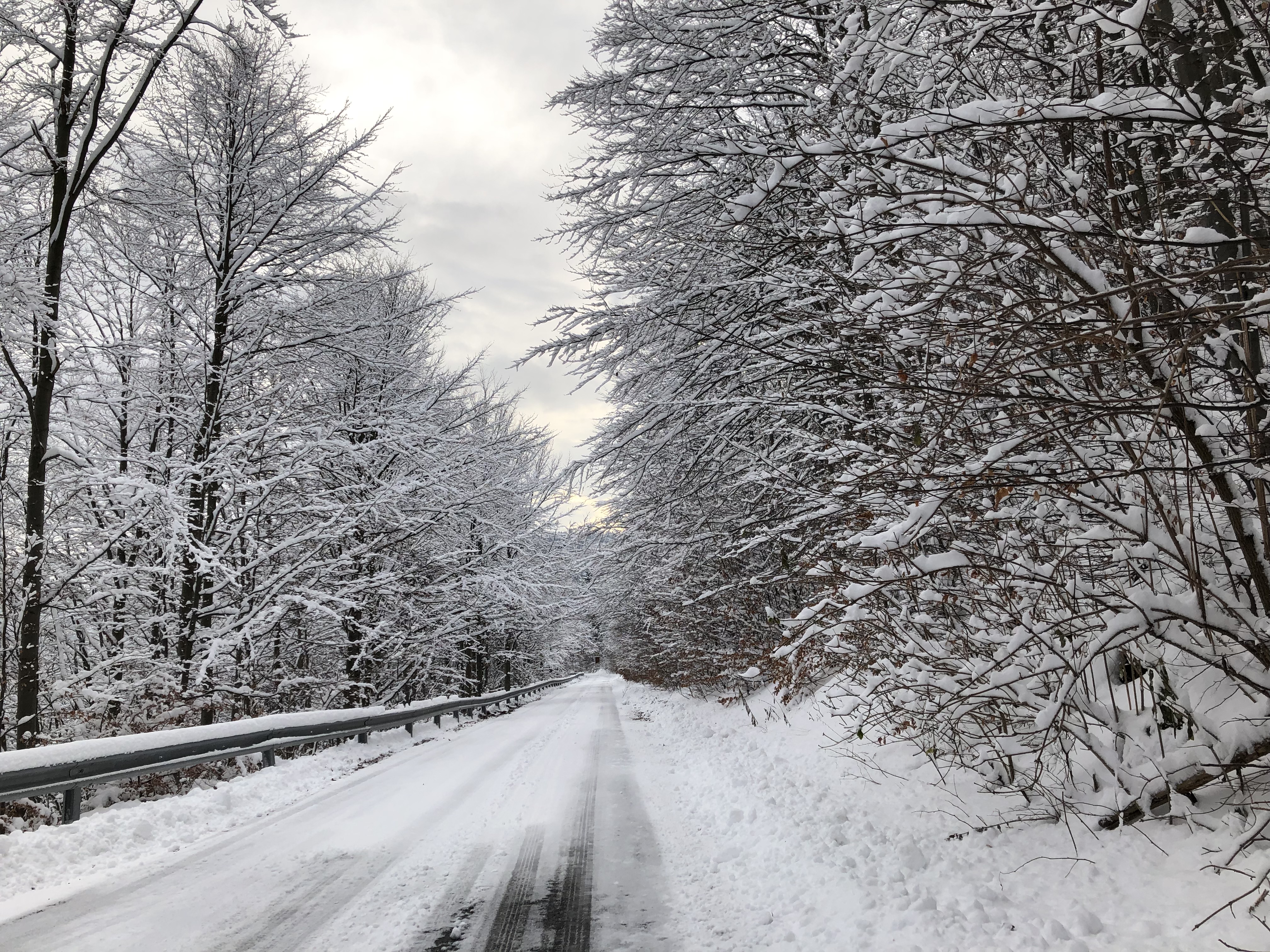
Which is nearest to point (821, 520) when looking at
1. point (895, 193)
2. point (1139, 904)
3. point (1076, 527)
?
point (1076, 527)

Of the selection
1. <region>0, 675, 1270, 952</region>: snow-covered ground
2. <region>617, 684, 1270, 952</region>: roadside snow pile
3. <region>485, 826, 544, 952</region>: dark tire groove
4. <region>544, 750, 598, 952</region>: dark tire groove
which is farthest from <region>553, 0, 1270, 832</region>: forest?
<region>485, 826, 544, 952</region>: dark tire groove

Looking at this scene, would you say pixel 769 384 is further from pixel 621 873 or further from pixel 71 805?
pixel 71 805

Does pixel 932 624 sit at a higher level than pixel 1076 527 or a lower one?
lower

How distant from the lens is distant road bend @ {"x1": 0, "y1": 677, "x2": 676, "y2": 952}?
12.7ft

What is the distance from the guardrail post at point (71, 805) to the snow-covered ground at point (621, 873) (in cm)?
20

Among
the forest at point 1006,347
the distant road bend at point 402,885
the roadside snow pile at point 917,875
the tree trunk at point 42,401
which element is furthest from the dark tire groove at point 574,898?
the tree trunk at point 42,401

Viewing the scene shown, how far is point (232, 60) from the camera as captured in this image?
11508mm

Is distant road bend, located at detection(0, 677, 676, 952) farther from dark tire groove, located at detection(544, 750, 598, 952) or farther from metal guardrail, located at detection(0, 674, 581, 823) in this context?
metal guardrail, located at detection(0, 674, 581, 823)

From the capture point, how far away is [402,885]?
187 inches

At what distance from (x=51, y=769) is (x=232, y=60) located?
11.4 metres

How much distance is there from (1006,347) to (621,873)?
4.53 meters

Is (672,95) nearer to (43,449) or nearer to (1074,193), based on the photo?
(1074,193)

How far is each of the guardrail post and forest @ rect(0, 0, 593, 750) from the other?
1.87 metres

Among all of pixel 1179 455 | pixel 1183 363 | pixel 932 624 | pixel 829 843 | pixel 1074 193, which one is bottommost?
pixel 829 843
